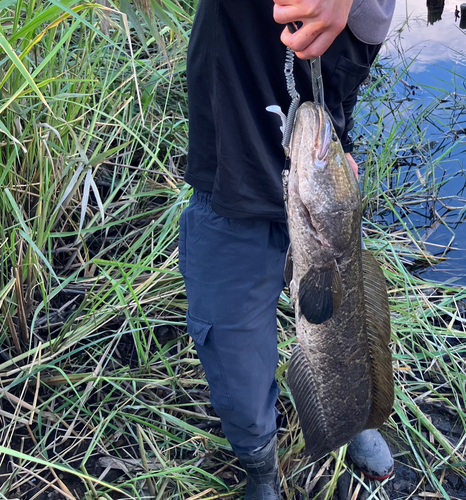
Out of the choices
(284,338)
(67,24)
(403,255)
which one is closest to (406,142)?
(403,255)

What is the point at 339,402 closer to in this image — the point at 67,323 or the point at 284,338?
the point at 284,338

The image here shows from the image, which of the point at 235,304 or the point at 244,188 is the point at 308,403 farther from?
the point at 244,188

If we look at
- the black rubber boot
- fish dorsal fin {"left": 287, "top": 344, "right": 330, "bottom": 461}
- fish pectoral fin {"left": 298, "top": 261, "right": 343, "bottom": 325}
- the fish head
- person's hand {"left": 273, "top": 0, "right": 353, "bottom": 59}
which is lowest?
the black rubber boot

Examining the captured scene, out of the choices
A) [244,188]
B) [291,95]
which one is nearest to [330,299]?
[244,188]

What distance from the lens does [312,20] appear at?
1.02 m

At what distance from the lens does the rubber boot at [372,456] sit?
1.99m

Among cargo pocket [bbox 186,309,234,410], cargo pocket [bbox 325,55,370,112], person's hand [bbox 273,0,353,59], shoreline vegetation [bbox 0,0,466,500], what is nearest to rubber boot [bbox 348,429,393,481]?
shoreline vegetation [bbox 0,0,466,500]

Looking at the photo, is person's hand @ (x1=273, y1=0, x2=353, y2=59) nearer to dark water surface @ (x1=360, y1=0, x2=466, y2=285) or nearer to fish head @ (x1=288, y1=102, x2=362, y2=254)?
fish head @ (x1=288, y1=102, x2=362, y2=254)

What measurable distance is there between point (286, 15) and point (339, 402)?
116 centimetres

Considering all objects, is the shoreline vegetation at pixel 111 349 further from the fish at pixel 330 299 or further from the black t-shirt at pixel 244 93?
the fish at pixel 330 299

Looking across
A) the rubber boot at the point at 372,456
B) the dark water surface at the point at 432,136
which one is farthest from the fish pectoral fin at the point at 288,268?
the dark water surface at the point at 432,136

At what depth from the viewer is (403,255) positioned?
10.4 feet

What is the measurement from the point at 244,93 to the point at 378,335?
0.88 m

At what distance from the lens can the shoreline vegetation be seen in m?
1.87
